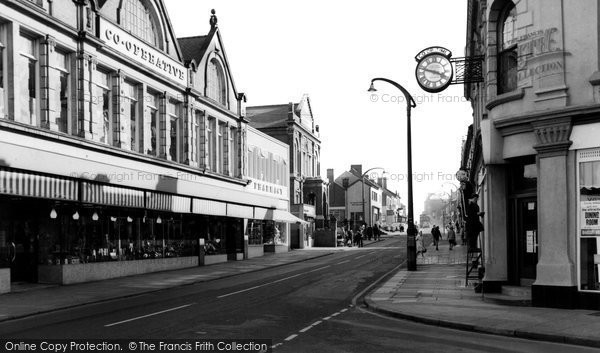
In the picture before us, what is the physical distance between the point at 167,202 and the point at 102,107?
5575 millimetres

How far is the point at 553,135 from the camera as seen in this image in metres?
14.2

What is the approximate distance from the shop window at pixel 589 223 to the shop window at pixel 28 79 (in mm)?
17262

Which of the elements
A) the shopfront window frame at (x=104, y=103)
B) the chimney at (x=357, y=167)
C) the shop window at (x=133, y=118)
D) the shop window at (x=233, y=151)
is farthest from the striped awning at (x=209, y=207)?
the chimney at (x=357, y=167)

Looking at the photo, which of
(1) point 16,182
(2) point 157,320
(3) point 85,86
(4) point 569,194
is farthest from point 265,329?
(3) point 85,86

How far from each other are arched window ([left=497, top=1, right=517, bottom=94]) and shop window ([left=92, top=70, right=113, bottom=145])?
51.9 ft

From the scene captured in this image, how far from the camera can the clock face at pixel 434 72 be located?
18.8 meters

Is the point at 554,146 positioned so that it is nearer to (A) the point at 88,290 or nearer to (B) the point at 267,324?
(B) the point at 267,324

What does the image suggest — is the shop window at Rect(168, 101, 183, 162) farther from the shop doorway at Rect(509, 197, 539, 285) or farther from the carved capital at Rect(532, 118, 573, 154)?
the carved capital at Rect(532, 118, 573, 154)

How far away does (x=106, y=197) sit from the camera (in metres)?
23.9

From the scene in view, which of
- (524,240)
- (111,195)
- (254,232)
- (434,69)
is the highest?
(434,69)

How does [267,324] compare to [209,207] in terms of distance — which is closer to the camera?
[267,324]

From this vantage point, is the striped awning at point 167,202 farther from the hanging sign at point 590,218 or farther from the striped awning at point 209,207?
the hanging sign at point 590,218

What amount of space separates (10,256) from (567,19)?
18.0 meters

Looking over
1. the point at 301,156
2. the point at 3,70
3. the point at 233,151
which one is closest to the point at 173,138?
the point at 233,151
